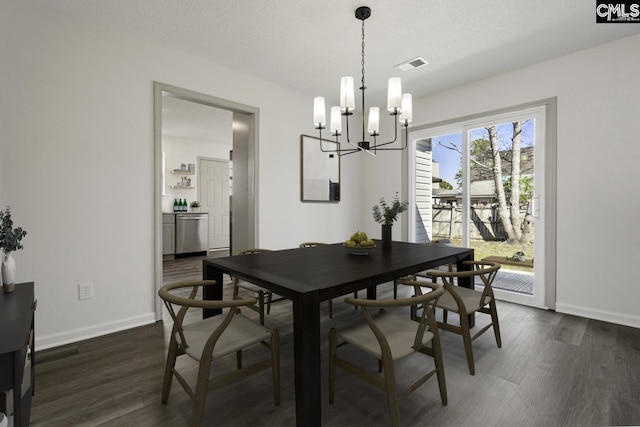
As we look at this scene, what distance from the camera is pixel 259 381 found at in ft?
6.19

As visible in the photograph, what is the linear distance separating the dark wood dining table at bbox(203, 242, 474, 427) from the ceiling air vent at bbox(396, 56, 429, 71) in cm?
204

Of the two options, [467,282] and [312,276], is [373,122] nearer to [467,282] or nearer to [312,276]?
[312,276]

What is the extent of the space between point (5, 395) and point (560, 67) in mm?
4918

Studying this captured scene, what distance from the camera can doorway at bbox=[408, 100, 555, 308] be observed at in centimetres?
329

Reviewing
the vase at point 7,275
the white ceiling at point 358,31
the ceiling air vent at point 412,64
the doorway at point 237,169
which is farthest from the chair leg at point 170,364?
the ceiling air vent at point 412,64

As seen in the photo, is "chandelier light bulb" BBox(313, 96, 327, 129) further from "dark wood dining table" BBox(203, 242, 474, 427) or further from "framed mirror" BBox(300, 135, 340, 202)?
"framed mirror" BBox(300, 135, 340, 202)

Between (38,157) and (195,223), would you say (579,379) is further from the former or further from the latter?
(195,223)

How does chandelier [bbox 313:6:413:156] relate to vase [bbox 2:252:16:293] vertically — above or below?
above

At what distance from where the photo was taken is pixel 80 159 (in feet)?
8.17

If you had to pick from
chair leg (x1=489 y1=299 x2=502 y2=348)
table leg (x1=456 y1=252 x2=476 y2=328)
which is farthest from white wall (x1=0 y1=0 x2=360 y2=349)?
chair leg (x1=489 y1=299 x2=502 y2=348)

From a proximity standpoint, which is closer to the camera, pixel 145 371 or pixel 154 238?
pixel 145 371

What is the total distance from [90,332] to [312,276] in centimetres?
219

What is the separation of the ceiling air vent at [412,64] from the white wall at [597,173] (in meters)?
1.19

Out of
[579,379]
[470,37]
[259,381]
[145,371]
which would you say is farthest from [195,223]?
[579,379]
